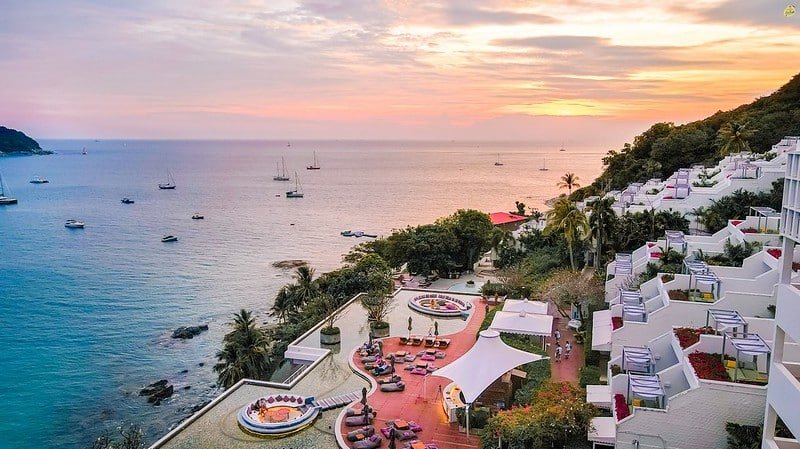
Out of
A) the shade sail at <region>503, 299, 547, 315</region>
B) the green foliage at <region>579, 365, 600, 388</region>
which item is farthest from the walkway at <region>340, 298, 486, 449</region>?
the green foliage at <region>579, 365, 600, 388</region>

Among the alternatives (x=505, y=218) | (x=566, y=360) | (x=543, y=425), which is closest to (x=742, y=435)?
(x=543, y=425)

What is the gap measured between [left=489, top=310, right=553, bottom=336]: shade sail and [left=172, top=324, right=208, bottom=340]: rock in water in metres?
26.6

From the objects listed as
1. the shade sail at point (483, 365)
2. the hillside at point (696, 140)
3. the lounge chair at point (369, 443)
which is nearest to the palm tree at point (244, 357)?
the lounge chair at point (369, 443)

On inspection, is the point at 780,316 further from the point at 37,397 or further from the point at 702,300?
the point at 37,397

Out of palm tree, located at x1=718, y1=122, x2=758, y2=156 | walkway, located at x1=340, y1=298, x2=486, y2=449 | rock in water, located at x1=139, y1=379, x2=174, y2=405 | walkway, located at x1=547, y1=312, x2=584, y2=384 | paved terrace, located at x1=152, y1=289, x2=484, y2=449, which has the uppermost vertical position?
palm tree, located at x1=718, y1=122, x2=758, y2=156

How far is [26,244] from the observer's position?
75438mm

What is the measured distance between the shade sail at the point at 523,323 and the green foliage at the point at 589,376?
4.01 meters

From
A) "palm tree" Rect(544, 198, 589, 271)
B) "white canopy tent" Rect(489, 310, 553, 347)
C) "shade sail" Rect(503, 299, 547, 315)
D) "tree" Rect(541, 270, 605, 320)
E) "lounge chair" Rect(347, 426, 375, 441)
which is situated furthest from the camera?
"palm tree" Rect(544, 198, 589, 271)

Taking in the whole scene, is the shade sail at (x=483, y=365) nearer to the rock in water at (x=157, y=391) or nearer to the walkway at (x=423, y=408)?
the walkway at (x=423, y=408)

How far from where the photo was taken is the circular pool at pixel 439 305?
3478cm

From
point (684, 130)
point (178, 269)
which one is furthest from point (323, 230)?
point (684, 130)

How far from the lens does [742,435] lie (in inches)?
607

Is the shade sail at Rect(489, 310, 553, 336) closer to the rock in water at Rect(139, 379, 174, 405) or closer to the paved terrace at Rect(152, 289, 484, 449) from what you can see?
the paved terrace at Rect(152, 289, 484, 449)

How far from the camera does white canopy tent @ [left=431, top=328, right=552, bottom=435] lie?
20.3 metres
